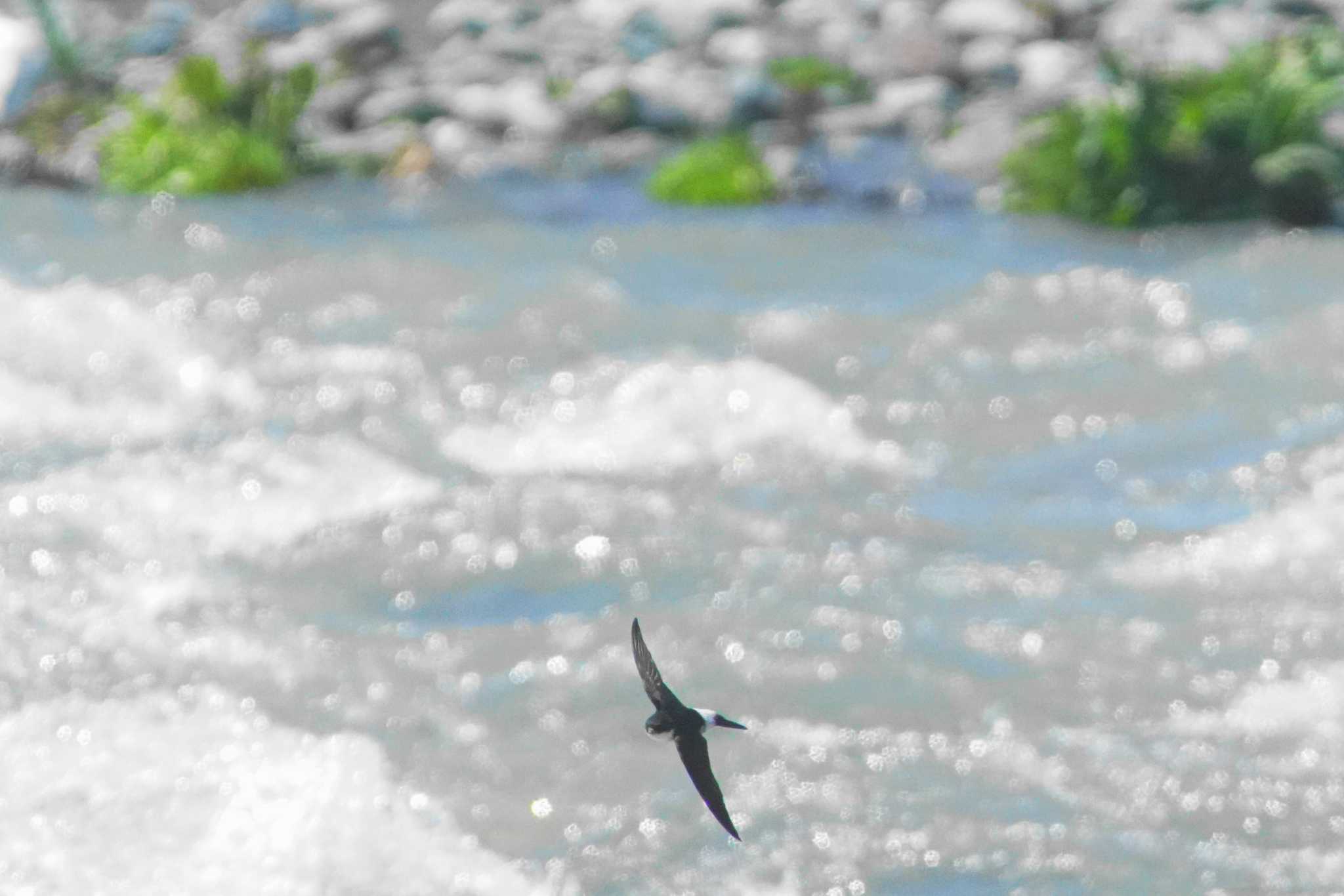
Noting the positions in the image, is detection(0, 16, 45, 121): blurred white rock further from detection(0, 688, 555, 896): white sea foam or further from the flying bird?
the flying bird

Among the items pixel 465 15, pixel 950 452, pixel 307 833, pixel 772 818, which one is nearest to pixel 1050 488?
pixel 950 452

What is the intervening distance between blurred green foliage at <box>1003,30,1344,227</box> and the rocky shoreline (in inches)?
14.8

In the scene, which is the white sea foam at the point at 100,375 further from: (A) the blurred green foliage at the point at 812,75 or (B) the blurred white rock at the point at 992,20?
(B) the blurred white rock at the point at 992,20

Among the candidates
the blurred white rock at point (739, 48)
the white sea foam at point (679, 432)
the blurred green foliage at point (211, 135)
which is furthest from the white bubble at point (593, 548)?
the blurred white rock at point (739, 48)

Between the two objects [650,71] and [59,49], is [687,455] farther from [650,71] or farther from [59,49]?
[59,49]

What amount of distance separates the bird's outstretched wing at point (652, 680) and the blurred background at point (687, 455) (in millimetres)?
1354

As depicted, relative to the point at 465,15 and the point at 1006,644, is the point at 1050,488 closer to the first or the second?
the point at 1006,644

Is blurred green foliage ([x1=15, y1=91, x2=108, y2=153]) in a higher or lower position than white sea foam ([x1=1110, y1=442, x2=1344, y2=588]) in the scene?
lower

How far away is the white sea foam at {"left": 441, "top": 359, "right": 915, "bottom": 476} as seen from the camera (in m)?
5.51

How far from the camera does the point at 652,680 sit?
221 centimetres

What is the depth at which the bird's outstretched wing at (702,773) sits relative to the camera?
2071mm

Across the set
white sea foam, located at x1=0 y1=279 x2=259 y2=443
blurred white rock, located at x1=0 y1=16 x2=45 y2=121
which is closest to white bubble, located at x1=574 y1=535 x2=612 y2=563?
white sea foam, located at x1=0 y1=279 x2=259 y2=443

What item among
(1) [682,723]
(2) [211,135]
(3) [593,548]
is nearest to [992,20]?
(2) [211,135]

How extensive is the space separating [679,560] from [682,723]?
2.59 meters
